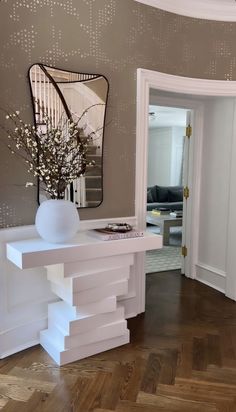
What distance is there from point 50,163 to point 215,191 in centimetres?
209

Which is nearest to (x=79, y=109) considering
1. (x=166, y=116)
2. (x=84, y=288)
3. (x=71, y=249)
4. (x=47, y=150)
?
(x=47, y=150)

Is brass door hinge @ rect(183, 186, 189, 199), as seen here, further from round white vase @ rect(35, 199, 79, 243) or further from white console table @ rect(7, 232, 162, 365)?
round white vase @ rect(35, 199, 79, 243)

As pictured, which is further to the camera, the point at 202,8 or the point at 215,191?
the point at 215,191

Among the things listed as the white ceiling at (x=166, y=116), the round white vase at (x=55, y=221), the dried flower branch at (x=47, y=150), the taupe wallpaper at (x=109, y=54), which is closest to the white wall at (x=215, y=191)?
the taupe wallpaper at (x=109, y=54)

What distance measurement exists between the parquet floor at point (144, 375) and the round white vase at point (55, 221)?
0.87 metres

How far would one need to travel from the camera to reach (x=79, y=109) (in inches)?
105

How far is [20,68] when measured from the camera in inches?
93.3

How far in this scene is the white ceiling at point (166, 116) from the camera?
644 centimetres

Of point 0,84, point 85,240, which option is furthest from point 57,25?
point 85,240

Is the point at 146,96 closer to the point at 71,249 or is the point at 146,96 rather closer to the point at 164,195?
the point at 71,249

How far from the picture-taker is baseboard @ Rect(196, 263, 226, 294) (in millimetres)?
3713

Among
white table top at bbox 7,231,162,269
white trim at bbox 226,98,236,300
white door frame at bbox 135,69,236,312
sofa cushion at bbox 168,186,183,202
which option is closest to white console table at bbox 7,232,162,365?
white table top at bbox 7,231,162,269

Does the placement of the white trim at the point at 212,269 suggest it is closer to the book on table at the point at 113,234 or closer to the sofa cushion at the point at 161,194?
the book on table at the point at 113,234

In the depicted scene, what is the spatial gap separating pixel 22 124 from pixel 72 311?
4.42 ft
